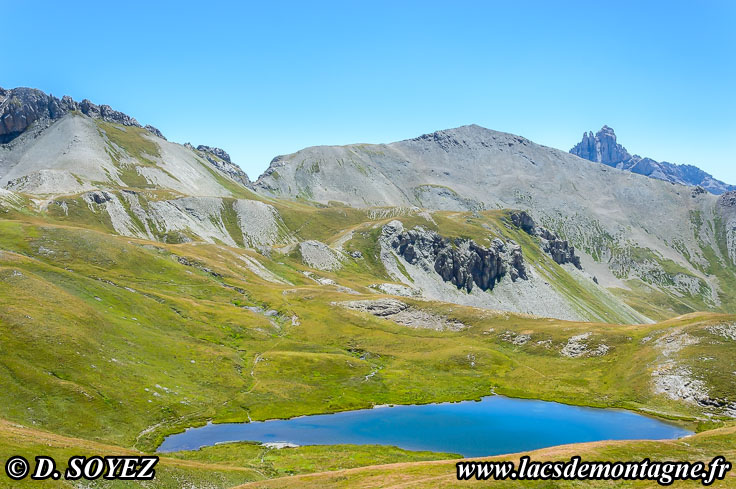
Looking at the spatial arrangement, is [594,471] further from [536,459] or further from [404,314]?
[404,314]

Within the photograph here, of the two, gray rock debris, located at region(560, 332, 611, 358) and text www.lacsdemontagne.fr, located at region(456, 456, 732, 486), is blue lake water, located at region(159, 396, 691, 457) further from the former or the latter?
gray rock debris, located at region(560, 332, 611, 358)

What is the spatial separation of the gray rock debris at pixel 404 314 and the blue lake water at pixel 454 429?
61.7m

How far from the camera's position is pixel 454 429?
3179 inches

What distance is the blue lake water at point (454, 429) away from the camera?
236 ft

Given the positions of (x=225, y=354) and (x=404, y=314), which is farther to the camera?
(x=404, y=314)

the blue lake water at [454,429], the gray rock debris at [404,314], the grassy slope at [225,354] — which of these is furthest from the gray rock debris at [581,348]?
the gray rock debris at [404,314]

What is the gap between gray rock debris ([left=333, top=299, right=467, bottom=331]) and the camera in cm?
15991

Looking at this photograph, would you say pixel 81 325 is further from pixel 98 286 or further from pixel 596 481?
pixel 596 481

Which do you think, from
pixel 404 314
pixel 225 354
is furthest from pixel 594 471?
pixel 404 314

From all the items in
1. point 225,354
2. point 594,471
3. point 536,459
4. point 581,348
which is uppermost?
point 594,471

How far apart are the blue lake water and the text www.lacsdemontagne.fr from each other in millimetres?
26751

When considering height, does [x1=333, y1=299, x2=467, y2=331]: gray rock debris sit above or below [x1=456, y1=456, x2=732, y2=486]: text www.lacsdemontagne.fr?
below

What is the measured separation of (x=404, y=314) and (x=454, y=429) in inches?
3434

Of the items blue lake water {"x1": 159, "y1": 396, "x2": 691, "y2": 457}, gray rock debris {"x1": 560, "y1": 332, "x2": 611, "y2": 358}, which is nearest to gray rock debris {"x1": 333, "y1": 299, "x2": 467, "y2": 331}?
gray rock debris {"x1": 560, "y1": 332, "x2": 611, "y2": 358}
